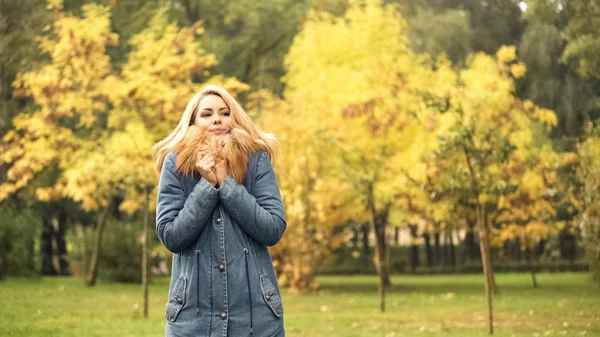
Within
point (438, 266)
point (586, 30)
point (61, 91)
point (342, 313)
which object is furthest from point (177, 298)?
point (438, 266)

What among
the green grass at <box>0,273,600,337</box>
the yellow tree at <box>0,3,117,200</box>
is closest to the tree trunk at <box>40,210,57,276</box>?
the green grass at <box>0,273,600,337</box>

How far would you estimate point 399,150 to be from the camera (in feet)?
84.5

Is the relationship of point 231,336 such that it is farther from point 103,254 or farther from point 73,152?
point 103,254

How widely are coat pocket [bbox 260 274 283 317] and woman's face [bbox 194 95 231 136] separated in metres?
0.70

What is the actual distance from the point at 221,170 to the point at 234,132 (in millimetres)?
183

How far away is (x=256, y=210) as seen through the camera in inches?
163

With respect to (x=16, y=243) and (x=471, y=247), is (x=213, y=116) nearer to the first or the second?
(x=16, y=243)

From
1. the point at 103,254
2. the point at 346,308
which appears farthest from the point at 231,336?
the point at 103,254

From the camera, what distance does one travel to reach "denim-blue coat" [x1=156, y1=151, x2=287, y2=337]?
4117 millimetres

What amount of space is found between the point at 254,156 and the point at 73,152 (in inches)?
820

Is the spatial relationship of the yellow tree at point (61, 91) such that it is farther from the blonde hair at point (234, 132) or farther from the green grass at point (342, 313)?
the blonde hair at point (234, 132)

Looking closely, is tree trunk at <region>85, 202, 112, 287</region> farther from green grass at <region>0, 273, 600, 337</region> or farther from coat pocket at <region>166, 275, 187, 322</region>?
coat pocket at <region>166, 275, 187, 322</region>

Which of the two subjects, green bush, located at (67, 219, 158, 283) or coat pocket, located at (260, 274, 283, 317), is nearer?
coat pocket, located at (260, 274, 283, 317)

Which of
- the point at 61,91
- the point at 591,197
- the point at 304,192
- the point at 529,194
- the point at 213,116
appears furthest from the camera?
the point at 304,192
